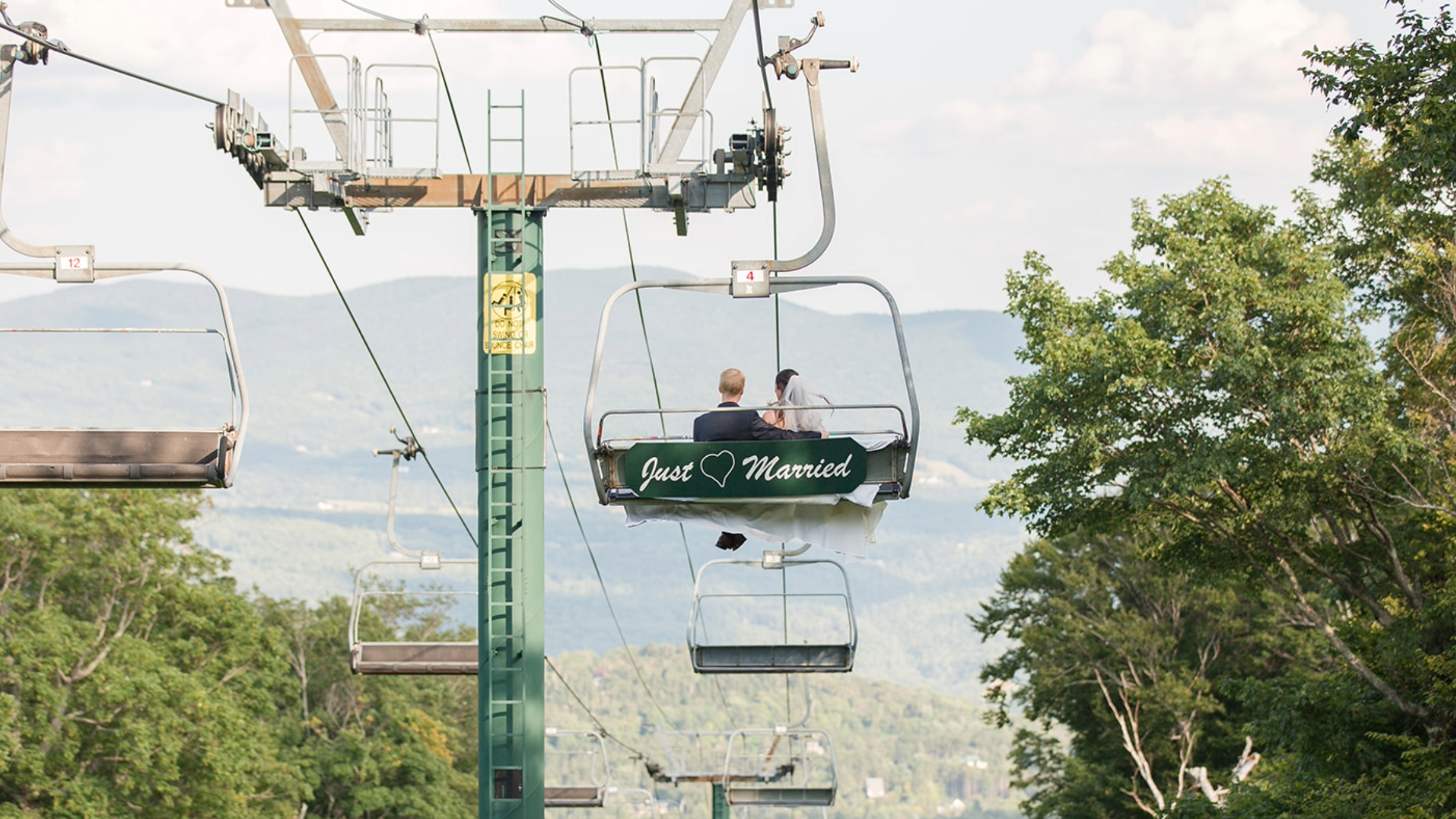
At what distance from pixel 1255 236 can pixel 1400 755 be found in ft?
24.9

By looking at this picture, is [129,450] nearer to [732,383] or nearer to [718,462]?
[718,462]

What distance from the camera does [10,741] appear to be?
30.1 meters

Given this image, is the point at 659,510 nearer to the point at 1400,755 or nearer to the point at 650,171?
the point at 650,171

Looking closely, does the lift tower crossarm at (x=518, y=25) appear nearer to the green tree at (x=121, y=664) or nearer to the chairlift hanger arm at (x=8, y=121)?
the chairlift hanger arm at (x=8, y=121)

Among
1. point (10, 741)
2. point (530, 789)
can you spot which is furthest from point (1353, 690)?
point (10, 741)

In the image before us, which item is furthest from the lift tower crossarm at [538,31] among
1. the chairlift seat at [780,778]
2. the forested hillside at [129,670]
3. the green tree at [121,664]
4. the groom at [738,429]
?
the green tree at [121,664]

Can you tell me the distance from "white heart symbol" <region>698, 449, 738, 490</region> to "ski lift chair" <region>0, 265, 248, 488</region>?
2.65m

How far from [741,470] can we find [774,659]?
5899mm

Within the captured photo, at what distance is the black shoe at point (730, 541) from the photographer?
473 inches

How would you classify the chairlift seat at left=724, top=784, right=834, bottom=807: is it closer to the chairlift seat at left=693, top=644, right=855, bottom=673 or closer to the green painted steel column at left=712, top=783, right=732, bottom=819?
the green painted steel column at left=712, top=783, right=732, bottom=819

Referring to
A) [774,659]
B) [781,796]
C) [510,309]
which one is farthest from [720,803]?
[510,309]

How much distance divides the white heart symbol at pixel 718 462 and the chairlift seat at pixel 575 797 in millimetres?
14244

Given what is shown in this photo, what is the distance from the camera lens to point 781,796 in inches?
920

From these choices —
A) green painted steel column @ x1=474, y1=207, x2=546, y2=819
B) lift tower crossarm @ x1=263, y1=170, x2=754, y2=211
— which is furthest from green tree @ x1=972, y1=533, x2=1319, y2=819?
lift tower crossarm @ x1=263, y1=170, x2=754, y2=211
